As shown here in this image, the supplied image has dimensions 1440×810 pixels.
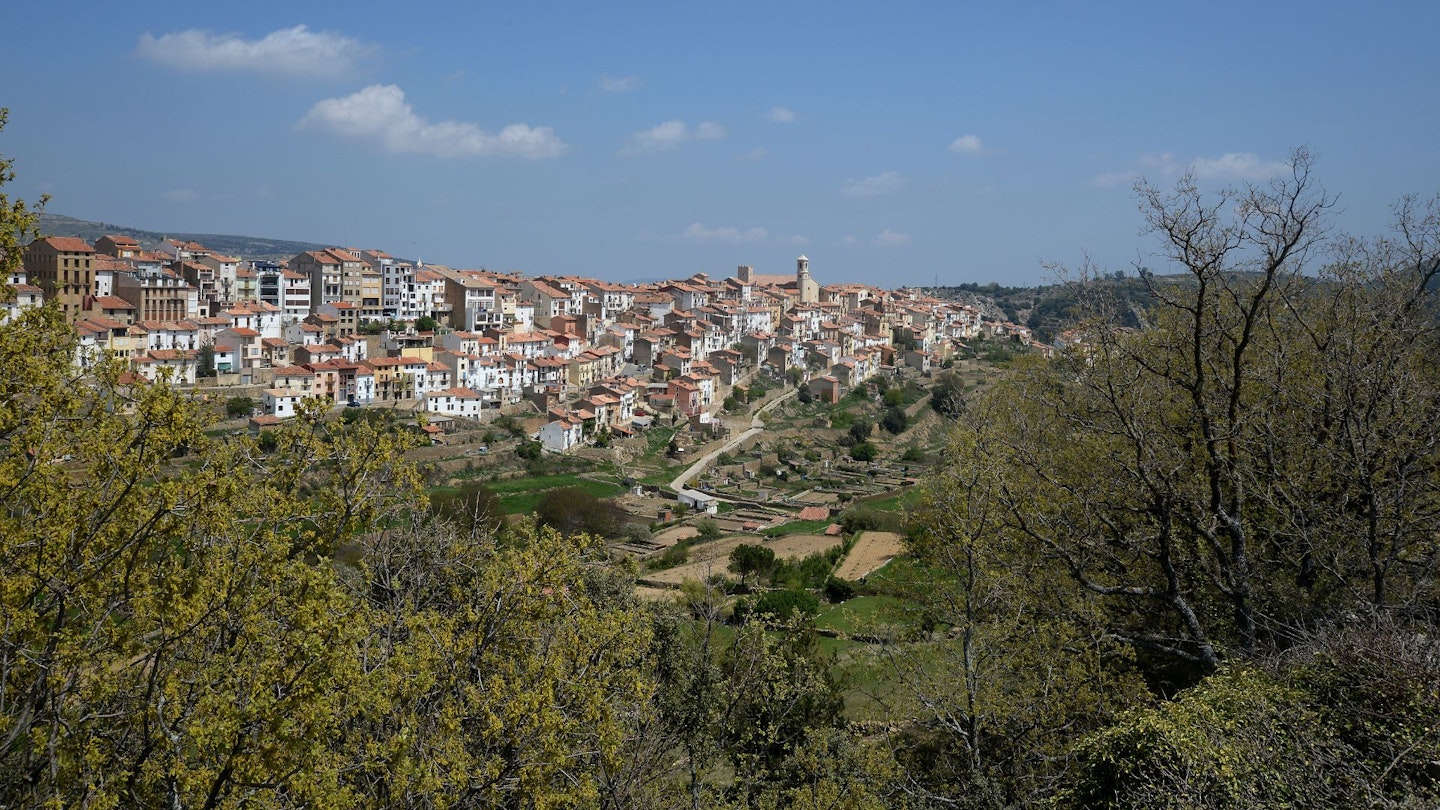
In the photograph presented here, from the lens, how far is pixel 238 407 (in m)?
39.8

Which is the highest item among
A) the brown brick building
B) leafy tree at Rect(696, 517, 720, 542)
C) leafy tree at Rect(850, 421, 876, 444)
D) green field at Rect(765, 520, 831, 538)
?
the brown brick building

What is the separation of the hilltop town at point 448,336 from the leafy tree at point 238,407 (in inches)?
29.7

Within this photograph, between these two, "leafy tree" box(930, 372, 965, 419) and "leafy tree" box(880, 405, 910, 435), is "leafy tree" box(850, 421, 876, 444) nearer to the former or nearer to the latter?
"leafy tree" box(880, 405, 910, 435)

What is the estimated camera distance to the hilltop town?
145ft

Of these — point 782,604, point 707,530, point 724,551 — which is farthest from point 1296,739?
point 707,530

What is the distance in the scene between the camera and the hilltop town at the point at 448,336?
44.3 metres

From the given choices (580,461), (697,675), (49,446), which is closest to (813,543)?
(580,461)

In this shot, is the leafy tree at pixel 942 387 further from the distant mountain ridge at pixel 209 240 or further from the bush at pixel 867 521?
the distant mountain ridge at pixel 209 240

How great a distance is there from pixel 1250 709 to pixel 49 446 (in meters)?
7.20

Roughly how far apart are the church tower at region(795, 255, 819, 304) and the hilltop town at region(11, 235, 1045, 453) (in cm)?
1032

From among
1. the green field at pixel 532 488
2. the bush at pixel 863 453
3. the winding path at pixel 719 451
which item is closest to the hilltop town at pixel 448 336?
the winding path at pixel 719 451

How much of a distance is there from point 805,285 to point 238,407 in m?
62.8

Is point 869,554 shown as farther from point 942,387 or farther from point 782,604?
point 942,387

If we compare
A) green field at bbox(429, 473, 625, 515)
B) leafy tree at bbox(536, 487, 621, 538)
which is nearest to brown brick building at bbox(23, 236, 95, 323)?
green field at bbox(429, 473, 625, 515)
